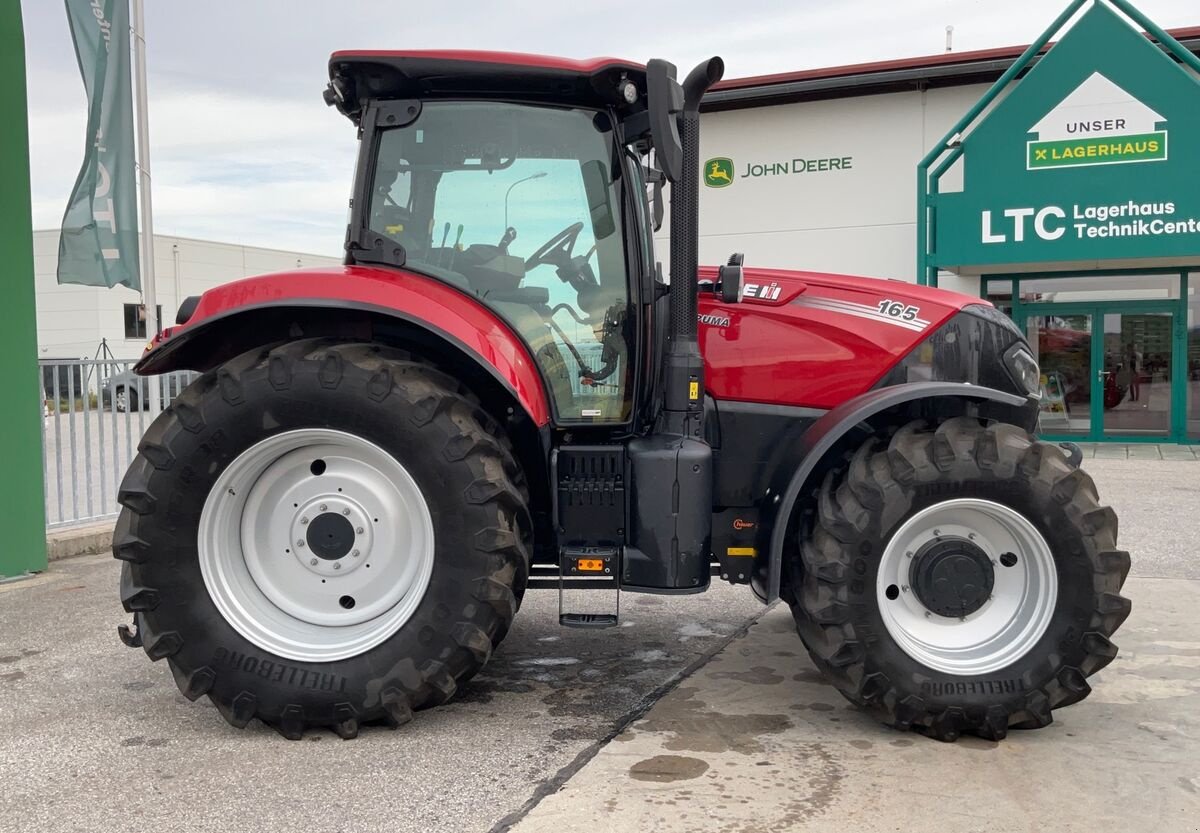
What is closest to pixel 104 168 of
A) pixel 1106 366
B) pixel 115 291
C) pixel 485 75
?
pixel 485 75

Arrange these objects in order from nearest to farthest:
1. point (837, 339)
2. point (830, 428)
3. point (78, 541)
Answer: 1. point (830, 428)
2. point (837, 339)
3. point (78, 541)

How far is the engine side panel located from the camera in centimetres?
420

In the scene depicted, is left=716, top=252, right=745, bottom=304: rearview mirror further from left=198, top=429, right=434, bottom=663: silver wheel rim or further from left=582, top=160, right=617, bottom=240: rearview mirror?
left=198, top=429, right=434, bottom=663: silver wheel rim

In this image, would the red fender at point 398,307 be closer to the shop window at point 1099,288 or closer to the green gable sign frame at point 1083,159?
the green gable sign frame at point 1083,159

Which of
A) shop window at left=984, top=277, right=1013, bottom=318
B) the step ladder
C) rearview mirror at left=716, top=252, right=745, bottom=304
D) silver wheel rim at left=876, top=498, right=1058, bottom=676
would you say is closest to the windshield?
rearview mirror at left=716, top=252, right=745, bottom=304

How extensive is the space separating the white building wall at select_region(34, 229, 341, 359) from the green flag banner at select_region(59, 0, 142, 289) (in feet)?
81.1

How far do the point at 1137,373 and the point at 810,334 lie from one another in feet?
47.9

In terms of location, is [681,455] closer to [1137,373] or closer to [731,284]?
[731,284]

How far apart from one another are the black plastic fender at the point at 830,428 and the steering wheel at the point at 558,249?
46.2 inches

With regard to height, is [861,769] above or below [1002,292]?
below

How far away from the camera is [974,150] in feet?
52.7

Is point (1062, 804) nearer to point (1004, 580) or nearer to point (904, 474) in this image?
point (1004, 580)

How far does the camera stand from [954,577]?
12.5ft

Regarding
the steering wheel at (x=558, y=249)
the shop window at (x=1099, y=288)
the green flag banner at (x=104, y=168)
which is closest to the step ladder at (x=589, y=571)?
the steering wheel at (x=558, y=249)
